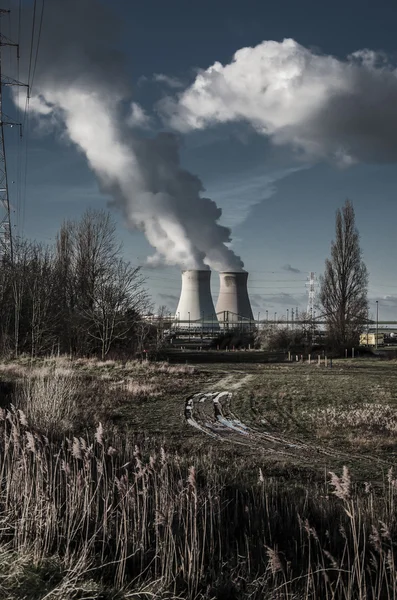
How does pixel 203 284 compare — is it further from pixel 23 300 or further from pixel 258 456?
pixel 258 456

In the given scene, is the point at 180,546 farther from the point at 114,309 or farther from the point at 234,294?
the point at 234,294

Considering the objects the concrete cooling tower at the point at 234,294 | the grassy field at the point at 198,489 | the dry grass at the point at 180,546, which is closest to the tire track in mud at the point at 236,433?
the grassy field at the point at 198,489

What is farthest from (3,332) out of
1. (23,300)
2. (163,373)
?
(163,373)

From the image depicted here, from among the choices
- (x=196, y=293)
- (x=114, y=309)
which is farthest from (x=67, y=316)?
(x=196, y=293)

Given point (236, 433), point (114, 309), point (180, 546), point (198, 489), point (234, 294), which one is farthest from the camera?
point (234, 294)

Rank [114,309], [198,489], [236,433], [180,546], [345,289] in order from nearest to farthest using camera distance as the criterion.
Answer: [180,546], [198,489], [236,433], [114,309], [345,289]

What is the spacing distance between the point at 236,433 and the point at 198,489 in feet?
14.9

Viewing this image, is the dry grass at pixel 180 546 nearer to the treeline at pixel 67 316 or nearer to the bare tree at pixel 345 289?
the treeline at pixel 67 316

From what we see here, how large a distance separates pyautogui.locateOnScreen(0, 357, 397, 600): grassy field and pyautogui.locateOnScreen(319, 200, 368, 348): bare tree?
17.2 meters

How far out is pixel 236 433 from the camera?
372 inches

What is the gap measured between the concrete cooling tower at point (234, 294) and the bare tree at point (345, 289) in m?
10.1

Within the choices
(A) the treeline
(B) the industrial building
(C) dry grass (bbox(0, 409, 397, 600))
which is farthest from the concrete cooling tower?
(C) dry grass (bbox(0, 409, 397, 600))

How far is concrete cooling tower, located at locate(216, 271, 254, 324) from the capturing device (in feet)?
149

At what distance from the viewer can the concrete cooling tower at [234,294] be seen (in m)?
45.3
